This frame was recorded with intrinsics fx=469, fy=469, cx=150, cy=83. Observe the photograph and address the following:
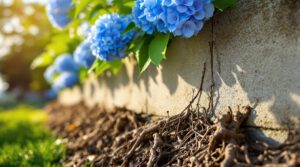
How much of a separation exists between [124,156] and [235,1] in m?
0.92

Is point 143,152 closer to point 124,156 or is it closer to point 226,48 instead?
point 124,156

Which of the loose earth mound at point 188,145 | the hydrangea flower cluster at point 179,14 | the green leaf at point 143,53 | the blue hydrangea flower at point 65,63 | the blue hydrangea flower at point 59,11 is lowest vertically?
the loose earth mound at point 188,145

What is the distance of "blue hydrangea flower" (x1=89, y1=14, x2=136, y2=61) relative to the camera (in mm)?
2633

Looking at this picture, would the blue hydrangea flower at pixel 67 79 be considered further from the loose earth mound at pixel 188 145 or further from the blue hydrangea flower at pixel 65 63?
the loose earth mound at pixel 188 145

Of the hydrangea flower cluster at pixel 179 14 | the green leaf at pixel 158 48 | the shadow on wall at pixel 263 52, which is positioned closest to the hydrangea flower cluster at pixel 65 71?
the green leaf at pixel 158 48

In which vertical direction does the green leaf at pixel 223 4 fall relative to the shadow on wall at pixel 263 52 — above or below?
above

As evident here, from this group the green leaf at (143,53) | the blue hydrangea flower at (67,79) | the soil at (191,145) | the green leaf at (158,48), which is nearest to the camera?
the soil at (191,145)

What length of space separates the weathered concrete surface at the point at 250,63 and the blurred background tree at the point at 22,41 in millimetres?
8673

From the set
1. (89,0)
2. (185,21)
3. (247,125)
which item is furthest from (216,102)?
(89,0)

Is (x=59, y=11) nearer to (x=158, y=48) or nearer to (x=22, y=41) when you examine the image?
(x=158, y=48)

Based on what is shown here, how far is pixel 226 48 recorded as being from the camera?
2.02m

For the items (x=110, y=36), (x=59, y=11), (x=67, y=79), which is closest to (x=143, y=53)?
(x=110, y=36)

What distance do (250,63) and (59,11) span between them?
2.07 metres

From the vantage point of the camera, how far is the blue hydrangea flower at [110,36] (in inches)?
104
